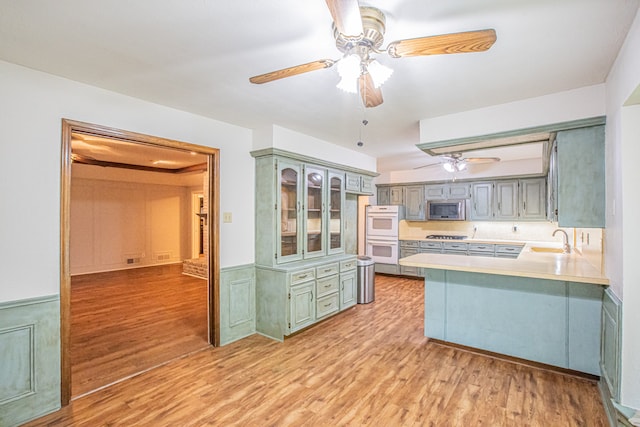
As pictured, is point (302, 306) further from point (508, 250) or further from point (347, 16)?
point (508, 250)

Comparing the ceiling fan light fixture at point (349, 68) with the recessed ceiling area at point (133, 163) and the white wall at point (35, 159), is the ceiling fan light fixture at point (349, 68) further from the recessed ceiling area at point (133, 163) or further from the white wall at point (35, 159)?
the recessed ceiling area at point (133, 163)

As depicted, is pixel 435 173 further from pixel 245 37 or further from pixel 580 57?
pixel 245 37

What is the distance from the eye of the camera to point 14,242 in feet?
6.93

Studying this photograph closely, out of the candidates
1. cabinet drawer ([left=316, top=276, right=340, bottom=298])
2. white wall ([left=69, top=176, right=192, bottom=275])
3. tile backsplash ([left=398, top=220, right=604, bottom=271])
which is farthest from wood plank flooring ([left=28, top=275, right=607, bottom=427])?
white wall ([left=69, top=176, right=192, bottom=275])

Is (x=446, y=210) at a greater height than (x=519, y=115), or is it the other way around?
(x=519, y=115)

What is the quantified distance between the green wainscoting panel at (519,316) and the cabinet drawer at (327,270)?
125 centimetres

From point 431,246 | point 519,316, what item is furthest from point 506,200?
point 519,316

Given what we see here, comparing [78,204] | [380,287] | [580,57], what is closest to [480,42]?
[580,57]

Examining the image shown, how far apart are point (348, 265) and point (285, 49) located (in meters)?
3.18

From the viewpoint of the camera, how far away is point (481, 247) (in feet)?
19.2

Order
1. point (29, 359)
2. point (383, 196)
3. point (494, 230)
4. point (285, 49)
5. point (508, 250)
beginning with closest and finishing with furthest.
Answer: point (285, 49) < point (29, 359) < point (508, 250) < point (494, 230) < point (383, 196)

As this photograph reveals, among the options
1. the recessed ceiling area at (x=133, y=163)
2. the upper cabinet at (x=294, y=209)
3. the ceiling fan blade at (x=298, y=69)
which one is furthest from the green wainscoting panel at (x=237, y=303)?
the ceiling fan blade at (x=298, y=69)

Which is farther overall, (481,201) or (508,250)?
(481,201)

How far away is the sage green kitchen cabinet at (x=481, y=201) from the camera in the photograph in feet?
19.8
